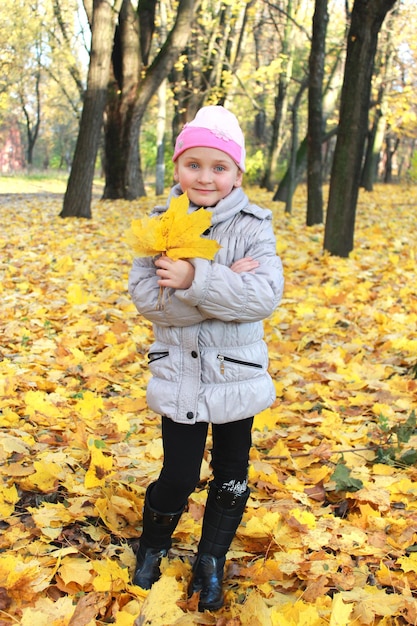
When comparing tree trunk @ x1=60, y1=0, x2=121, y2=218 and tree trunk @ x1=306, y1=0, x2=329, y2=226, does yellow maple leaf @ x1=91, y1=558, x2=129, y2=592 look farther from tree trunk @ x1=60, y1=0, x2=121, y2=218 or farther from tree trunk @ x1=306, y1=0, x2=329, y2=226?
tree trunk @ x1=60, y1=0, x2=121, y2=218

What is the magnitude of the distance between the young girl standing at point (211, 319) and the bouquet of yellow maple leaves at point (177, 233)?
48 mm

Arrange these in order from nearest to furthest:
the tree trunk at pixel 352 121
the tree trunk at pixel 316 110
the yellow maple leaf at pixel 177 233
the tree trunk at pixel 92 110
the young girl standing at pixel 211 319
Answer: the yellow maple leaf at pixel 177 233 → the young girl standing at pixel 211 319 → the tree trunk at pixel 352 121 → the tree trunk at pixel 316 110 → the tree trunk at pixel 92 110

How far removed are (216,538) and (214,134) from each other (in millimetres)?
1310

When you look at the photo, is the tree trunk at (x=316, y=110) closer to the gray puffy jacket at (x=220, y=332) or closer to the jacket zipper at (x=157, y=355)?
the gray puffy jacket at (x=220, y=332)

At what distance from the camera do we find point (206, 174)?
1.84m

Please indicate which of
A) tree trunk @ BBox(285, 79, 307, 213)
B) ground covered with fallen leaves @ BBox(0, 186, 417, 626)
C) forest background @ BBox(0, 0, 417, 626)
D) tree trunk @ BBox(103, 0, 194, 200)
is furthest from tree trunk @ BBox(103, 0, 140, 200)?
ground covered with fallen leaves @ BBox(0, 186, 417, 626)

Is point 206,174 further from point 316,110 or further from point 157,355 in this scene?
point 316,110

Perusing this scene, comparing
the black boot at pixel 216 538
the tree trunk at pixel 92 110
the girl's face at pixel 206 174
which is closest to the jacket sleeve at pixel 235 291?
the girl's face at pixel 206 174

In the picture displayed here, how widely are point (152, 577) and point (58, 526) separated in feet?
1.36

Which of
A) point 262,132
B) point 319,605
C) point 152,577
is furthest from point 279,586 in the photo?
point 262,132

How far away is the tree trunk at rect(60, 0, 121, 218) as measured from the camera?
9.90m

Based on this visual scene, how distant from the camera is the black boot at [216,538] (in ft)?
6.44

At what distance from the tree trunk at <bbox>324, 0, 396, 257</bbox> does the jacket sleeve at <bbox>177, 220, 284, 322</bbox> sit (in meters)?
5.80

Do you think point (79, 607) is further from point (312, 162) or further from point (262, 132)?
point (262, 132)
